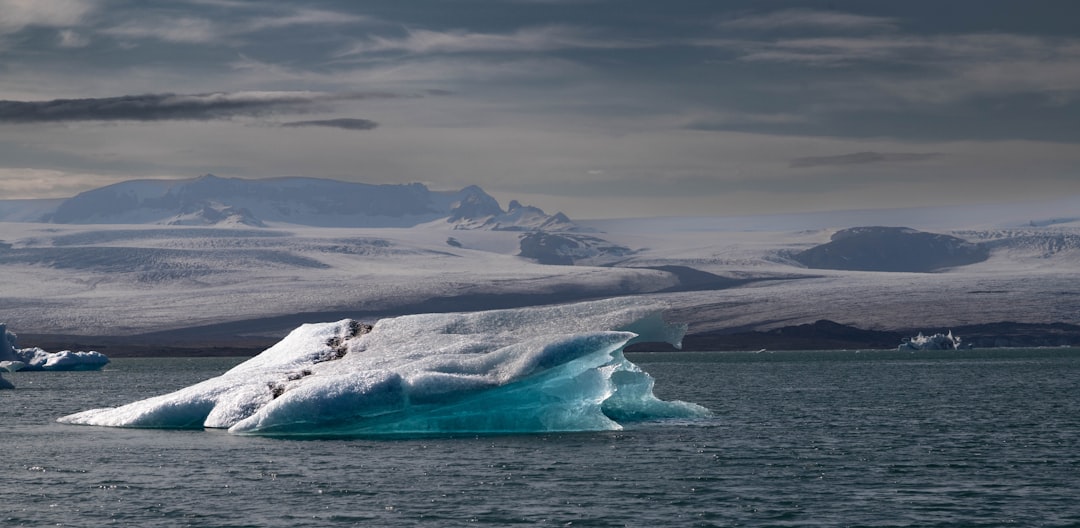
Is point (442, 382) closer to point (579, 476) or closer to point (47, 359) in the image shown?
point (579, 476)

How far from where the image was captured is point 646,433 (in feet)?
145

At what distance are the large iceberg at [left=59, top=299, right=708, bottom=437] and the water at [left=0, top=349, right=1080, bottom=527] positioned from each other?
3.52ft

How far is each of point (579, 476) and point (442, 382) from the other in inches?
331

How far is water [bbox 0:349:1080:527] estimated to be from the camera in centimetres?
2769

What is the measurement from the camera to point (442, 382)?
1587 inches

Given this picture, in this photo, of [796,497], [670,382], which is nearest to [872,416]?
[796,497]

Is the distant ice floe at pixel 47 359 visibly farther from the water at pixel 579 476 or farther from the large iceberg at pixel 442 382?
the large iceberg at pixel 442 382

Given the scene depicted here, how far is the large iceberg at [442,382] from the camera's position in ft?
133

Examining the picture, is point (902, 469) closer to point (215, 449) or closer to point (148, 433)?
point (215, 449)

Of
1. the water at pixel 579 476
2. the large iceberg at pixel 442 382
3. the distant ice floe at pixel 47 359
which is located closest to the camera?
the water at pixel 579 476

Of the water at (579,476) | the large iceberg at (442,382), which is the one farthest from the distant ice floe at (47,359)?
the large iceberg at (442,382)

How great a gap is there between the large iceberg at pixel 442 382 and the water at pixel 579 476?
1.07m

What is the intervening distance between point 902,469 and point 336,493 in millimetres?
14705

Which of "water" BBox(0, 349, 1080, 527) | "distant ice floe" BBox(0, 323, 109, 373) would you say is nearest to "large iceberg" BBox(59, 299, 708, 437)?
"water" BBox(0, 349, 1080, 527)
